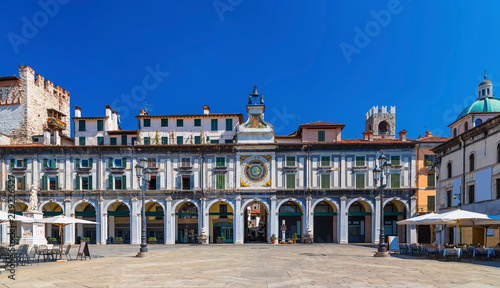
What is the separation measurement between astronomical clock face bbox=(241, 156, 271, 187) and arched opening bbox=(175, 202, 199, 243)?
7450 millimetres

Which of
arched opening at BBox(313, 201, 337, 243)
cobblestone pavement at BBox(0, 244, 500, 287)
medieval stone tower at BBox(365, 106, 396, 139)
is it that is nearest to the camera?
cobblestone pavement at BBox(0, 244, 500, 287)

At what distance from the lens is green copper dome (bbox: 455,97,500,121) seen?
44.8m

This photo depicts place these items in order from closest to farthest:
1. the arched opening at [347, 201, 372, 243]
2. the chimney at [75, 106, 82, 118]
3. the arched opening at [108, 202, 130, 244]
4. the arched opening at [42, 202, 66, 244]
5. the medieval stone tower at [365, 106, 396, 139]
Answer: the arched opening at [42, 202, 66, 244] < the arched opening at [347, 201, 372, 243] < the arched opening at [108, 202, 130, 244] < the chimney at [75, 106, 82, 118] < the medieval stone tower at [365, 106, 396, 139]

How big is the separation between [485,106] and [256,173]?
27.7 metres

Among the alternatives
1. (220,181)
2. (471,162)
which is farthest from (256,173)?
(471,162)

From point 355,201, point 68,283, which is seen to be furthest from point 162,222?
point 68,283

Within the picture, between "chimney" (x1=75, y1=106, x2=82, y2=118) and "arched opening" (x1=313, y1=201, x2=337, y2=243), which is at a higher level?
"chimney" (x1=75, y1=106, x2=82, y2=118)

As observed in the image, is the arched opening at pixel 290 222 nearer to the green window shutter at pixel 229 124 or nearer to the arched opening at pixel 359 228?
the arched opening at pixel 359 228

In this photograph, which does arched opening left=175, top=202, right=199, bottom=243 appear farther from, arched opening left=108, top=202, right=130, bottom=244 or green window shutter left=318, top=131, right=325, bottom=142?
green window shutter left=318, top=131, right=325, bottom=142

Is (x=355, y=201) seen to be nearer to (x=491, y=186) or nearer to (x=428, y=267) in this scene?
(x=491, y=186)

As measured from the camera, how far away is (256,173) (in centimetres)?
4525

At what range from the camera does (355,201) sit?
45344 millimetres

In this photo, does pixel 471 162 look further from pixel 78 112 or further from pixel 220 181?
pixel 78 112

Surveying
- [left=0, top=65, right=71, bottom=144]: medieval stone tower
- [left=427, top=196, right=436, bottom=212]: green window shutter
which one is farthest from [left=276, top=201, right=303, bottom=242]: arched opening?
[left=0, top=65, right=71, bottom=144]: medieval stone tower
